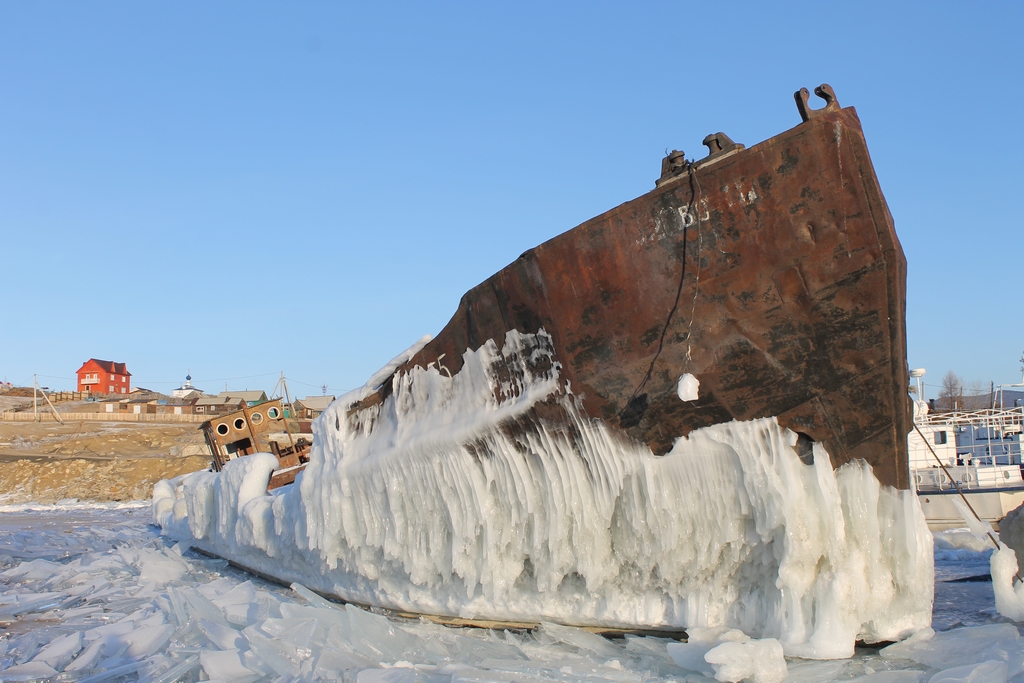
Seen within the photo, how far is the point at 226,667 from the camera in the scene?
4.20 meters

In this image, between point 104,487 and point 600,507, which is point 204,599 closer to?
point 600,507

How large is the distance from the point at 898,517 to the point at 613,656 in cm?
206

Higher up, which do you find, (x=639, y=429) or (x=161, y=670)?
(x=639, y=429)

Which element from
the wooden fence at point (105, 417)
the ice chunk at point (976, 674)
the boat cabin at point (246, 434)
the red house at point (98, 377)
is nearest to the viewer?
the ice chunk at point (976, 674)

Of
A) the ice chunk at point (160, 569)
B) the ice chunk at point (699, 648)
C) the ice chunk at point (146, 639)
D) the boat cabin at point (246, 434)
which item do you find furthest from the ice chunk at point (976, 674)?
the boat cabin at point (246, 434)

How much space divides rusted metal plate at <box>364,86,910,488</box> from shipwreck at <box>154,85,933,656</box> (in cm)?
1

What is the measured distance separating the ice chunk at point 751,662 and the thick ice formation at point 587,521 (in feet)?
1.53

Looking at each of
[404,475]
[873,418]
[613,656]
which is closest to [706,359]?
[873,418]

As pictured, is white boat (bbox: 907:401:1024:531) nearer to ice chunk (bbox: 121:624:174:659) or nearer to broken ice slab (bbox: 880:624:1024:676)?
broken ice slab (bbox: 880:624:1024:676)

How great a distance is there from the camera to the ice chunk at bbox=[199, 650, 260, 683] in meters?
4.12

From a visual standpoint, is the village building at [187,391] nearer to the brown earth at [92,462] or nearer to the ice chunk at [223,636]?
the brown earth at [92,462]

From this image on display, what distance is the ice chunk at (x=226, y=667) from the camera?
4.12m

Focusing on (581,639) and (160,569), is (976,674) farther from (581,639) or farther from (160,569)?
(160,569)

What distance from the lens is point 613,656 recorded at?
185 inches
